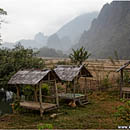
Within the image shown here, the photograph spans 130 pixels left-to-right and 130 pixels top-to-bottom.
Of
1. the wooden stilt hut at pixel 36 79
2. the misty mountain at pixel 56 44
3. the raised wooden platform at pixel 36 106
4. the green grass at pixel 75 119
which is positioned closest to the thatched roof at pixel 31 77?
the wooden stilt hut at pixel 36 79

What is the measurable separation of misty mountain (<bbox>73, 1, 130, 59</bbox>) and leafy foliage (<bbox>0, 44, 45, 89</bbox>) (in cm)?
3779

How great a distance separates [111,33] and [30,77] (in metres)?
65.4

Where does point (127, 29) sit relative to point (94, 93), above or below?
above

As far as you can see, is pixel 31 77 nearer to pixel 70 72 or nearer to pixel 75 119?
pixel 70 72

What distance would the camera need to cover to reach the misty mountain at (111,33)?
187 ft

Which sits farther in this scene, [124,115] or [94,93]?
[94,93]

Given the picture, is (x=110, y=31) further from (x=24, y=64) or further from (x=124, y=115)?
(x=124, y=115)

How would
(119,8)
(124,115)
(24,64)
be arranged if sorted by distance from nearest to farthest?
(124,115)
(24,64)
(119,8)

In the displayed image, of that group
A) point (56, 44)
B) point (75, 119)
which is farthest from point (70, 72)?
point (56, 44)

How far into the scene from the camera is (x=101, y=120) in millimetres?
9258

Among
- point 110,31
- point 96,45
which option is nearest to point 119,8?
point 110,31

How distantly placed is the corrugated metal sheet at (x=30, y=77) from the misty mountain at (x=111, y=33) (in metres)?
42.4

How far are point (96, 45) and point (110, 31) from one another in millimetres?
8089

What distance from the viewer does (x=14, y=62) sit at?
1577 centimetres
